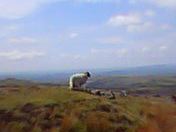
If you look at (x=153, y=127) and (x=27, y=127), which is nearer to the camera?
(x=153, y=127)

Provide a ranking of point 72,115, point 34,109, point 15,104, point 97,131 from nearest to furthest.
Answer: point 97,131 < point 72,115 < point 34,109 < point 15,104

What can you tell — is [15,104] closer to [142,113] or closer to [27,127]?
[27,127]

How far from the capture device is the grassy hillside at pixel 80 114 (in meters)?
29.0

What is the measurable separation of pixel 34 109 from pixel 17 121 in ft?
5.67

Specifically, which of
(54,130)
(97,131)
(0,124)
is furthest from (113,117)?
(0,124)

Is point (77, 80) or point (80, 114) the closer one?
point (80, 114)

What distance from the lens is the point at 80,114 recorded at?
30.5 metres

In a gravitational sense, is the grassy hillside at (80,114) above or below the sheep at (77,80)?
below

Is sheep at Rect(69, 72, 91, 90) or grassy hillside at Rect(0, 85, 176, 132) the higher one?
sheep at Rect(69, 72, 91, 90)

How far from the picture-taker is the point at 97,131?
2866 centimetres

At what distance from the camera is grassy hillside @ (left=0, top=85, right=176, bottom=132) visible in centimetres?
2902

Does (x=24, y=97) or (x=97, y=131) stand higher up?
(x=24, y=97)

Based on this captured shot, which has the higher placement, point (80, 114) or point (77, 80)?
point (77, 80)

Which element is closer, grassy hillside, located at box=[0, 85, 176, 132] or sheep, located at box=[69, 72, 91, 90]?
grassy hillside, located at box=[0, 85, 176, 132]
